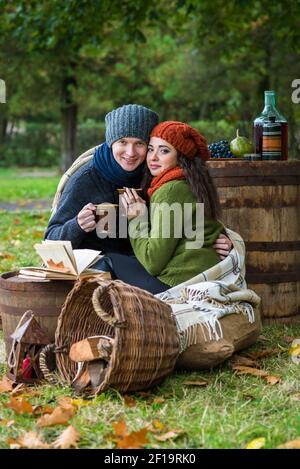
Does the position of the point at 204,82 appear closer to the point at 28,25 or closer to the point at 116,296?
the point at 28,25

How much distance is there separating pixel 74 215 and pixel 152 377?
55.6 inches

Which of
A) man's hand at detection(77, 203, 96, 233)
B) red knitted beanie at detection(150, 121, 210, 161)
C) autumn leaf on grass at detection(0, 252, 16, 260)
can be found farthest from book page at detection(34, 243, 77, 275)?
autumn leaf on grass at detection(0, 252, 16, 260)

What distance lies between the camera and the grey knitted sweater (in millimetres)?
5074

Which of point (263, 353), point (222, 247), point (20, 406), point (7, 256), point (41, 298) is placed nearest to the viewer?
point (20, 406)

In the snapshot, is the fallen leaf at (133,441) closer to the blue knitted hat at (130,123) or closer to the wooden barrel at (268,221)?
the blue knitted hat at (130,123)

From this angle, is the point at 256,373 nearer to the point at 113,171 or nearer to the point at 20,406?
the point at 20,406

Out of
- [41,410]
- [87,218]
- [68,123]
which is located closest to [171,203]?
[87,218]

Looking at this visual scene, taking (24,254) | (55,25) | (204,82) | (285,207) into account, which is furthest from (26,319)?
(204,82)

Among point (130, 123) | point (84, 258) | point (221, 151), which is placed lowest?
point (84, 258)

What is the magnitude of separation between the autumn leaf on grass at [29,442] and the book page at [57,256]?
125cm

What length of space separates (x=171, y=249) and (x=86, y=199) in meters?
0.71

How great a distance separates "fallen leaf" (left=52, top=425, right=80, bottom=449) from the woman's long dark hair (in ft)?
6.08

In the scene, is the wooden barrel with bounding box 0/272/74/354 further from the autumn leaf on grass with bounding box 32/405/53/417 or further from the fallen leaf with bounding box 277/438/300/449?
the fallen leaf with bounding box 277/438/300/449

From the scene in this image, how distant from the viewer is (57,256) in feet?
14.8
